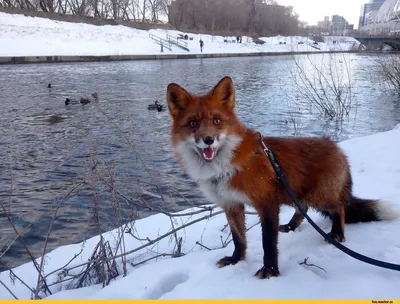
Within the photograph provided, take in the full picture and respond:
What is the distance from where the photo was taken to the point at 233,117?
Answer: 382 cm

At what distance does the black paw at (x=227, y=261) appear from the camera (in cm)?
416

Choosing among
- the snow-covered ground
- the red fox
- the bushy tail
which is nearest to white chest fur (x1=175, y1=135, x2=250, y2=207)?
the red fox

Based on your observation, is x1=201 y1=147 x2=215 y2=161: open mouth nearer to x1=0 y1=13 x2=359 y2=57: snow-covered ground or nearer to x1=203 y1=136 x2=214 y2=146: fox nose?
x1=203 y1=136 x2=214 y2=146: fox nose

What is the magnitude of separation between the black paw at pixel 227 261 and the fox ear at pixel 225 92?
1605mm

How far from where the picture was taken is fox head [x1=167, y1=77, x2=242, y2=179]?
3.59 meters

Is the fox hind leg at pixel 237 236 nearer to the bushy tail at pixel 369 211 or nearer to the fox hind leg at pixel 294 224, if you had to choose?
the fox hind leg at pixel 294 224

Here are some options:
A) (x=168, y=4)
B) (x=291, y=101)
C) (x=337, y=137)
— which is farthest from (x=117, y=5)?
(x=337, y=137)

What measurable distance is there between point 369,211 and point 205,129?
237 centimetres

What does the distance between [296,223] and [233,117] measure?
6.11 ft

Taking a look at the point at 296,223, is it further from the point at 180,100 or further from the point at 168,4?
the point at 168,4

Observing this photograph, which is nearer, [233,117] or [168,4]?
[233,117]

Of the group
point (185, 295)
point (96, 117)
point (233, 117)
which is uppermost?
point (233, 117)

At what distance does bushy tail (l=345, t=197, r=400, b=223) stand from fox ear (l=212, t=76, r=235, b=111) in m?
1.90

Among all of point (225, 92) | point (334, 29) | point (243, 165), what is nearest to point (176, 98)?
point (225, 92)
